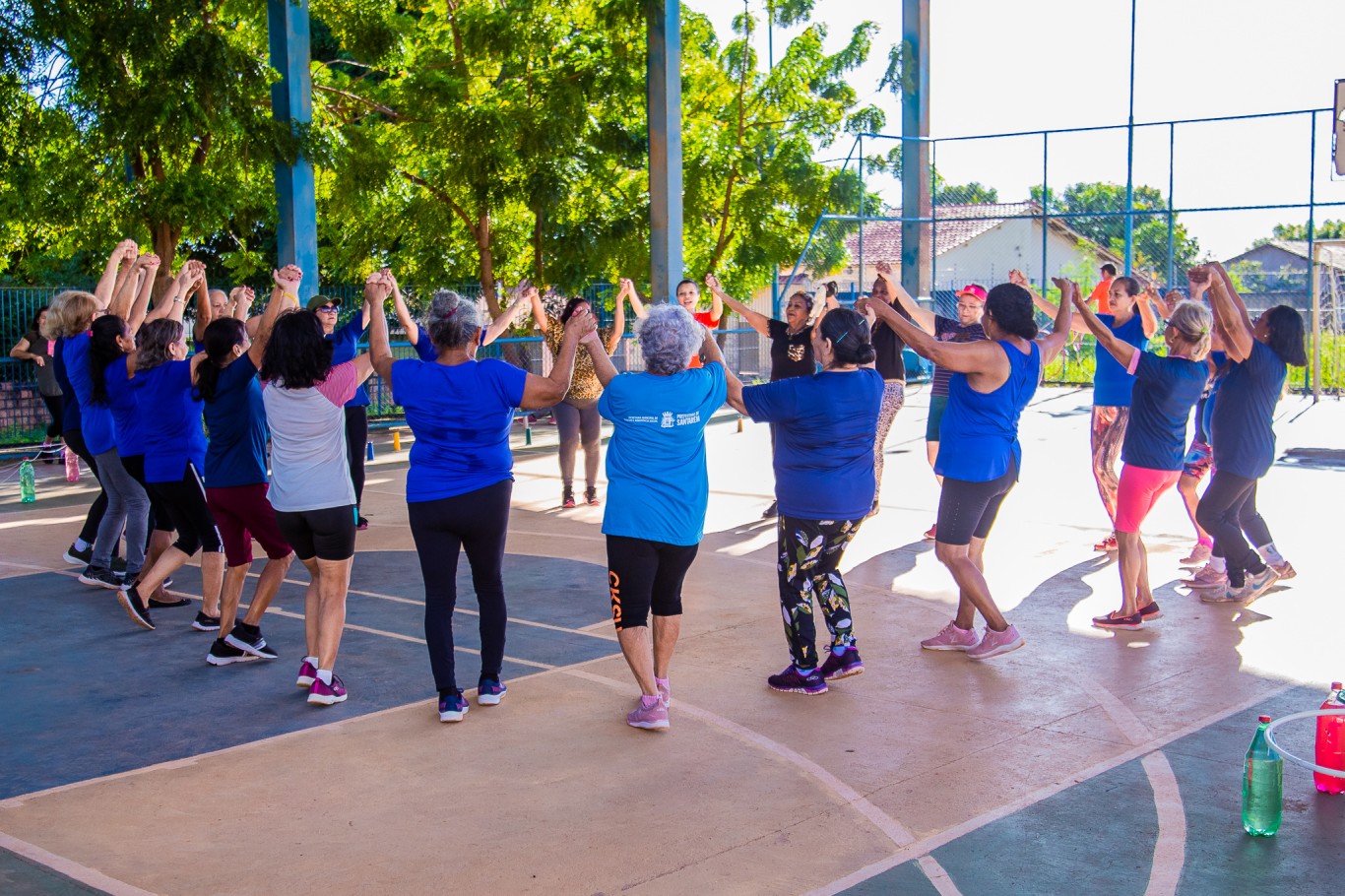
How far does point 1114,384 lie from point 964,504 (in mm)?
3443

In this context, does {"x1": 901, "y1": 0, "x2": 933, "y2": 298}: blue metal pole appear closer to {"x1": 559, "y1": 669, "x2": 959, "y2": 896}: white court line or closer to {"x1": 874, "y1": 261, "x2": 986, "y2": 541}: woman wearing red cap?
{"x1": 874, "y1": 261, "x2": 986, "y2": 541}: woman wearing red cap

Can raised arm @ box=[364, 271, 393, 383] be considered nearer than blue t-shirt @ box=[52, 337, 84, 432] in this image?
Yes

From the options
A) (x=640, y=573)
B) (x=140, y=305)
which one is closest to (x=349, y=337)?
(x=140, y=305)

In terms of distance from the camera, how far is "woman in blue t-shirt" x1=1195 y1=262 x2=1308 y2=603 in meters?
8.38

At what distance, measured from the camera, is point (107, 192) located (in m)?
15.7

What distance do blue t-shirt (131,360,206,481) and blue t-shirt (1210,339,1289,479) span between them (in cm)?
627

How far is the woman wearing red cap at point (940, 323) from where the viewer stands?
859cm

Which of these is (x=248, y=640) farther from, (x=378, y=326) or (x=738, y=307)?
(x=738, y=307)

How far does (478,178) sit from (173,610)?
9877mm

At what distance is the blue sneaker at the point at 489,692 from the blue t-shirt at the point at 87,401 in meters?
3.63

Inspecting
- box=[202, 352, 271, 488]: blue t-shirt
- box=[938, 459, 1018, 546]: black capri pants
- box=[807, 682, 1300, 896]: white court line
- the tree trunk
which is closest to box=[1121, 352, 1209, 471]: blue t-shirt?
box=[938, 459, 1018, 546]: black capri pants

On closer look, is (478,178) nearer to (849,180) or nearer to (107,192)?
(107,192)

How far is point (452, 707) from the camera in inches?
249

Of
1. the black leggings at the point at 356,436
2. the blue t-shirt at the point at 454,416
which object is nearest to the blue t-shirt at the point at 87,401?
the black leggings at the point at 356,436
